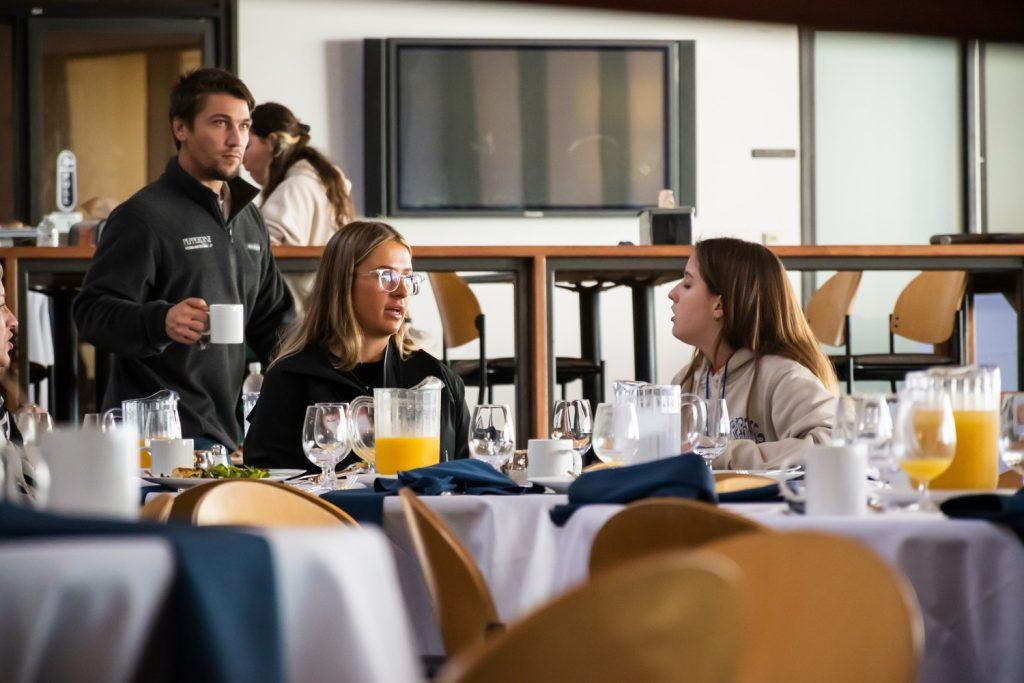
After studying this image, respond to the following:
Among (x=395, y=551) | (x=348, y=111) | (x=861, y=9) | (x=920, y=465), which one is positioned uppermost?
(x=348, y=111)

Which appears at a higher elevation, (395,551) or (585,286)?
(585,286)

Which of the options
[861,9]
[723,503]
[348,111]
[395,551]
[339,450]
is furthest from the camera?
[348,111]

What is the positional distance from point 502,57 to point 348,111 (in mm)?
802

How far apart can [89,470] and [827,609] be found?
Result: 1.83 feet

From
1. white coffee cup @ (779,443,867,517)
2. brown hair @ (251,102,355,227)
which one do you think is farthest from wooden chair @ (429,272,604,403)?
white coffee cup @ (779,443,867,517)

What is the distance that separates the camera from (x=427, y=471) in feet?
6.34

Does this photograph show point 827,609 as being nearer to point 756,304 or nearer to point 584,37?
point 756,304

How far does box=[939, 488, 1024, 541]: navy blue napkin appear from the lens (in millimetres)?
1364

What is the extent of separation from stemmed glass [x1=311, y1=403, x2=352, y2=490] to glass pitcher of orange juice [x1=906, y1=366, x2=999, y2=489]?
0.92m

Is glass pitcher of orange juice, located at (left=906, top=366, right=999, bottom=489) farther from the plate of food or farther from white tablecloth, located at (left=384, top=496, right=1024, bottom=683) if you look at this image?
the plate of food

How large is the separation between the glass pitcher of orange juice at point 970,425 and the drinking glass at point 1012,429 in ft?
0.13

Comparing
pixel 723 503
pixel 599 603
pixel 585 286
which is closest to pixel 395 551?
pixel 723 503

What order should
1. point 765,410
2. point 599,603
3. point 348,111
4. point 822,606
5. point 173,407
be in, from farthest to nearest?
point 348,111, point 765,410, point 173,407, point 822,606, point 599,603

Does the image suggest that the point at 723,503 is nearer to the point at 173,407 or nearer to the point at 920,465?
the point at 920,465
